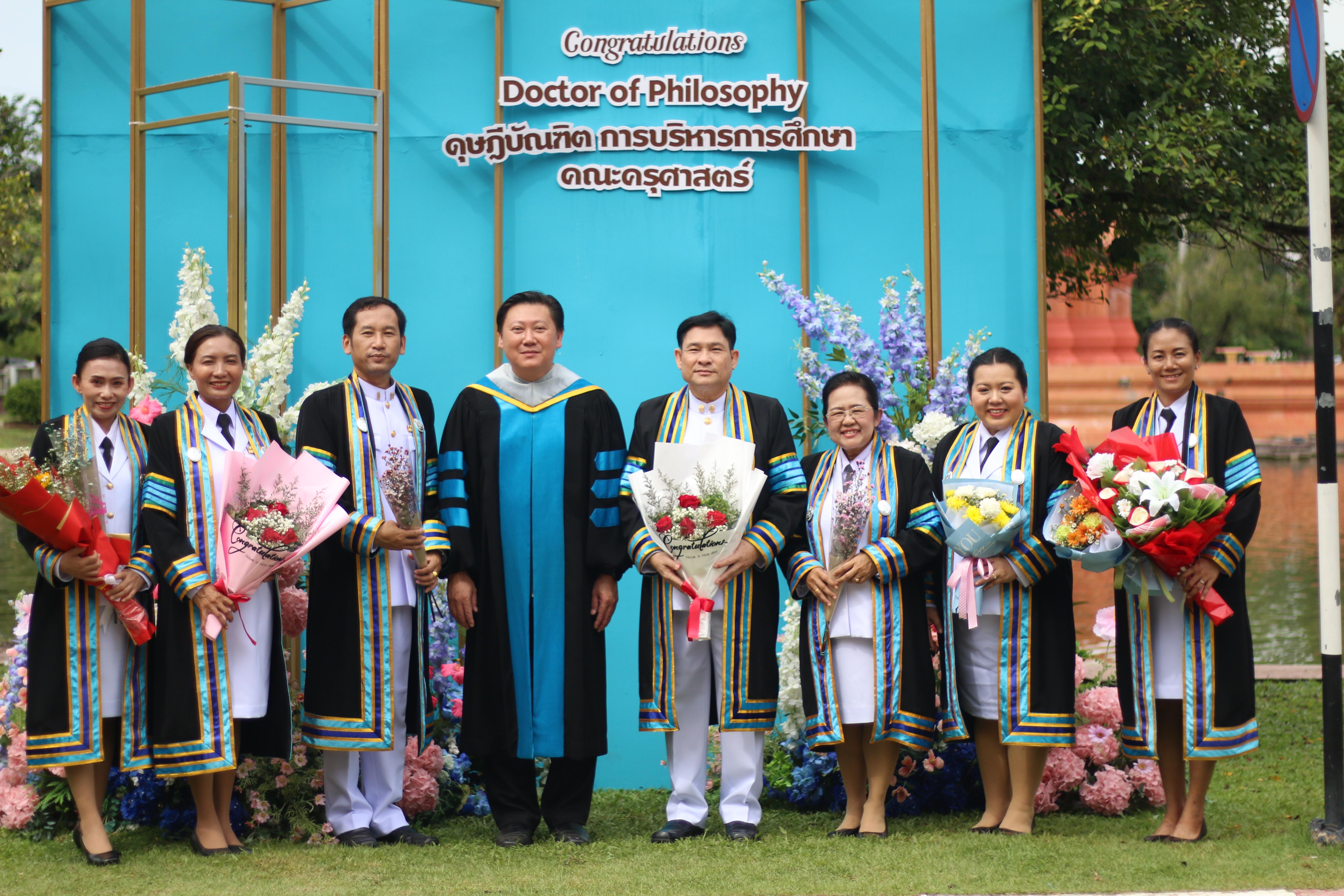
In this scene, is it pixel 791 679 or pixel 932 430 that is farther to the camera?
pixel 791 679

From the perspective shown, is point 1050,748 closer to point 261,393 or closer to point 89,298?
point 261,393

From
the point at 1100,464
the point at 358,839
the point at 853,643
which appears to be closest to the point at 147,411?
the point at 358,839

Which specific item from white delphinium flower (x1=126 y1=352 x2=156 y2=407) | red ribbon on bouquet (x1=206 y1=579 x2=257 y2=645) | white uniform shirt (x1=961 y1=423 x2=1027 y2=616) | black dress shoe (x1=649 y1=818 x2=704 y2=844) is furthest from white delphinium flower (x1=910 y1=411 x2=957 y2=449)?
white delphinium flower (x1=126 y1=352 x2=156 y2=407)

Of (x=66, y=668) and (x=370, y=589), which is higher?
(x=370, y=589)

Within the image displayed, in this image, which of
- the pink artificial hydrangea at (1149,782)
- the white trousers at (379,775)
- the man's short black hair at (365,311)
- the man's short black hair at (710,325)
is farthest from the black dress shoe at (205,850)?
the pink artificial hydrangea at (1149,782)

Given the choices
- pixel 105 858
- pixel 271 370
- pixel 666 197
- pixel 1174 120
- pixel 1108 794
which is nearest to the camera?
pixel 105 858

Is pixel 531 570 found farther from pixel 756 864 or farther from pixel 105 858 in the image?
pixel 105 858

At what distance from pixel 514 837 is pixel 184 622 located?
4.43 feet

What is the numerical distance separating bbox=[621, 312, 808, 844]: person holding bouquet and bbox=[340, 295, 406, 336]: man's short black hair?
0.92 metres

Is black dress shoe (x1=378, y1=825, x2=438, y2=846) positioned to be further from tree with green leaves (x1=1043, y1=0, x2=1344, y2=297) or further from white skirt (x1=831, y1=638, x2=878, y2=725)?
tree with green leaves (x1=1043, y1=0, x2=1344, y2=297)

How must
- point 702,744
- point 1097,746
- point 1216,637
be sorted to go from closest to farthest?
point 1216,637 < point 702,744 < point 1097,746

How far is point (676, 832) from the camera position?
468 centimetres

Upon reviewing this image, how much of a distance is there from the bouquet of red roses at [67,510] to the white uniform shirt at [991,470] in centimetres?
285

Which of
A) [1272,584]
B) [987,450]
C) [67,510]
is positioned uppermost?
[987,450]
